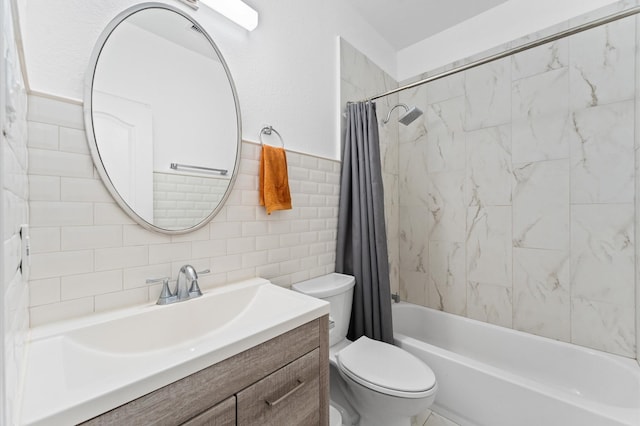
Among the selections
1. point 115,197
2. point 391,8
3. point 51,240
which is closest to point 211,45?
point 115,197

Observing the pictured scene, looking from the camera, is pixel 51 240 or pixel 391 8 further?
pixel 391 8

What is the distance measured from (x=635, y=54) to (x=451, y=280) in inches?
67.3

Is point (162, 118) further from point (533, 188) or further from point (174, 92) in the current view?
point (533, 188)

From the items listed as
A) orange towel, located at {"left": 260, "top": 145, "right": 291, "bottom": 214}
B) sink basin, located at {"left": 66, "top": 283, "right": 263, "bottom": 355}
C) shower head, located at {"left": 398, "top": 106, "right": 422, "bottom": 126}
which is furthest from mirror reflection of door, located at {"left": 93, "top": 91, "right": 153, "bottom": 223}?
shower head, located at {"left": 398, "top": 106, "right": 422, "bottom": 126}

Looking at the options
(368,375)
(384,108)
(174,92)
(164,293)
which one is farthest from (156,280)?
(384,108)

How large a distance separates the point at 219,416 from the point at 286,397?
23 centimetres

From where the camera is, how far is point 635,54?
151 centimetres

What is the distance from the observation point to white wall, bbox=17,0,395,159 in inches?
32.1

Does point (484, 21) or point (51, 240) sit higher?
point (484, 21)

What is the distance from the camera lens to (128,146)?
37.6 inches

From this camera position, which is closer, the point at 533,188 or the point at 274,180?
the point at 274,180

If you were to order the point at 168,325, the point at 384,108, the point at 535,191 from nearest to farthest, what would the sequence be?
the point at 168,325 → the point at 535,191 → the point at 384,108

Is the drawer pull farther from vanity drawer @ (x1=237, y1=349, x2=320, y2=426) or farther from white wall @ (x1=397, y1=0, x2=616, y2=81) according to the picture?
white wall @ (x1=397, y1=0, x2=616, y2=81)

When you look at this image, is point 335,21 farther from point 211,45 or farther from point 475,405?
point 475,405
